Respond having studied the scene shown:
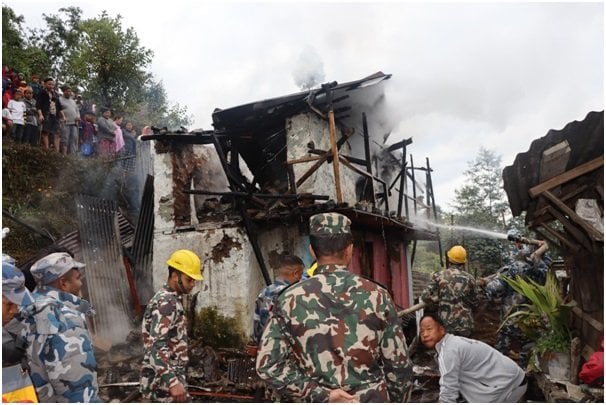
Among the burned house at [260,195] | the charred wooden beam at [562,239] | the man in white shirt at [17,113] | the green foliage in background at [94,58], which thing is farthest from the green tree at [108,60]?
the charred wooden beam at [562,239]

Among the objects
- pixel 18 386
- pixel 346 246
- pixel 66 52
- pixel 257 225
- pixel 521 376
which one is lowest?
pixel 521 376

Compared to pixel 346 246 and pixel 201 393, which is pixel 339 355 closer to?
pixel 346 246

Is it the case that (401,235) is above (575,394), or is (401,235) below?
above

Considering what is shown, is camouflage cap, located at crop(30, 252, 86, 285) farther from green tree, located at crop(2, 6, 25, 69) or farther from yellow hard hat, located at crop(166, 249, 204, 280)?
green tree, located at crop(2, 6, 25, 69)

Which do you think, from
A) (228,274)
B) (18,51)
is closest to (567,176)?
(228,274)

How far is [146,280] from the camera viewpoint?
9.82 m

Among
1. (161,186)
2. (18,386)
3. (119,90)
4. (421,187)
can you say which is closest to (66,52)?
(119,90)

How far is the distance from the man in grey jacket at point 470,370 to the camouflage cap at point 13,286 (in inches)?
123

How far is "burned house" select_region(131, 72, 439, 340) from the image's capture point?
859 cm

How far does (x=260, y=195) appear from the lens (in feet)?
26.6

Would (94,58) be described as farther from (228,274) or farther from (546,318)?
(546,318)

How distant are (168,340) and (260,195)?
484 cm

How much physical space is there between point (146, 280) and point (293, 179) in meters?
4.15

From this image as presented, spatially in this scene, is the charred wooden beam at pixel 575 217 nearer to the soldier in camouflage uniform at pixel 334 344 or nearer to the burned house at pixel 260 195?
the soldier in camouflage uniform at pixel 334 344
